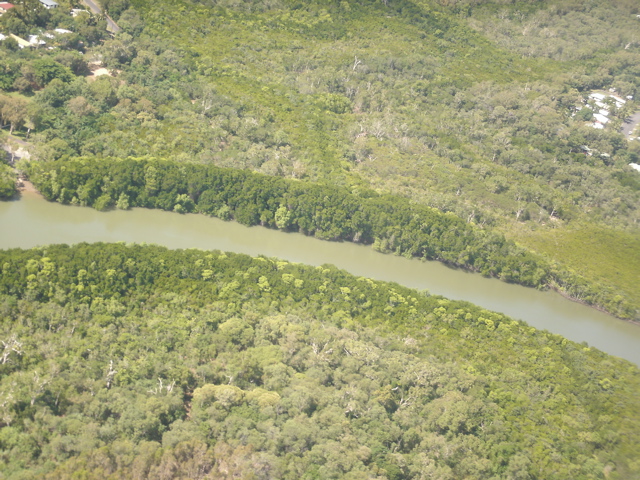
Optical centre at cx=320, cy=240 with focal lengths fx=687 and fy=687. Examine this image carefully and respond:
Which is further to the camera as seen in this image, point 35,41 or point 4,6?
point 4,6

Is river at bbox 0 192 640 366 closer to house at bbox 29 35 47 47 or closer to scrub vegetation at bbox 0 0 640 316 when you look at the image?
scrub vegetation at bbox 0 0 640 316

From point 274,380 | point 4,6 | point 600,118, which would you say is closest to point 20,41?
point 4,6

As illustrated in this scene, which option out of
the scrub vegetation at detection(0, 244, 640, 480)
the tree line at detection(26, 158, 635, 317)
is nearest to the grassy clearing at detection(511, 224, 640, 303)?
the tree line at detection(26, 158, 635, 317)

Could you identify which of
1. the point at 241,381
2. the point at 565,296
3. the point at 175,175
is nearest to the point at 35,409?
the point at 241,381

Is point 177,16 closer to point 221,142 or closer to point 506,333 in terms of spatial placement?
point 221,142

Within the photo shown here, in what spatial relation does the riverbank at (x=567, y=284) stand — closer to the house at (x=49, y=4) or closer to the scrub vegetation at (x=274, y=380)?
the scrub vegetation at (x=274, y=380)

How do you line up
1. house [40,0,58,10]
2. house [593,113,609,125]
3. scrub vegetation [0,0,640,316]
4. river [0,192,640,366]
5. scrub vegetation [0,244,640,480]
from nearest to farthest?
scrub vegetation [0,244,640,480]
river [0,192,640,366]
scrub vegetation [0,0,640,316]
house [40,0,58,10]
house [593,113,609,125]

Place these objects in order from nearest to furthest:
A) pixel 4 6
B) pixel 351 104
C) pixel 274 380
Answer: pixel 274 380
pixel 4 6
pixel 351 104

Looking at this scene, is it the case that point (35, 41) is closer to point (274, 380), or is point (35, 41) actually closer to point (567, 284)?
point (274, 380)
